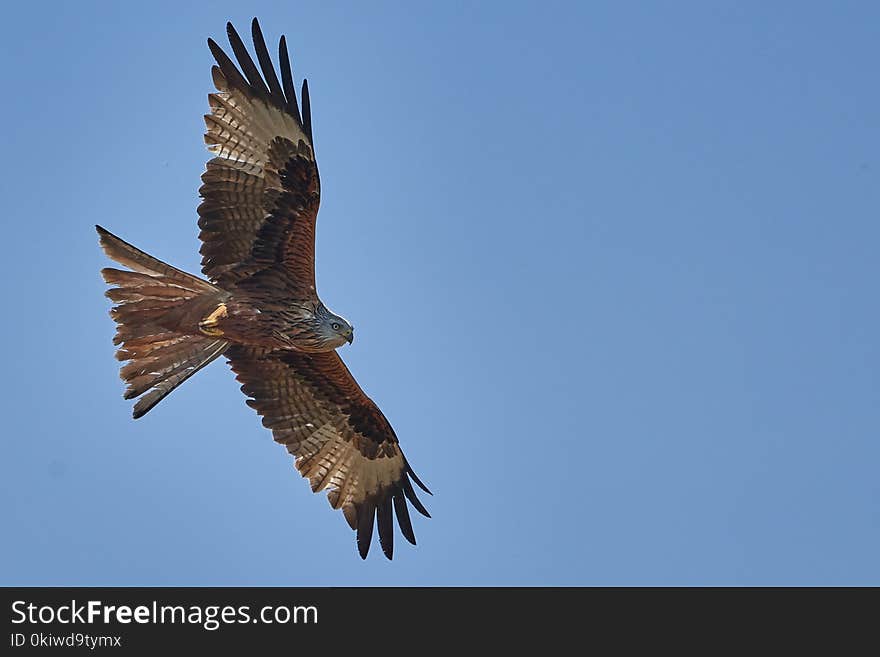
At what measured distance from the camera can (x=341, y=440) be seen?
15727mm

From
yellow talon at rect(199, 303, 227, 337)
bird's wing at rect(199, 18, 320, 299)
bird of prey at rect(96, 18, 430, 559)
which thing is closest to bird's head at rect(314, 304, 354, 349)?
bird of prey at rect(96, 18, 430, 559)

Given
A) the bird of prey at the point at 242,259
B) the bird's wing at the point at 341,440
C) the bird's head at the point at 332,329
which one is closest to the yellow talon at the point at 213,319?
the bird of prey at the point at 242,259

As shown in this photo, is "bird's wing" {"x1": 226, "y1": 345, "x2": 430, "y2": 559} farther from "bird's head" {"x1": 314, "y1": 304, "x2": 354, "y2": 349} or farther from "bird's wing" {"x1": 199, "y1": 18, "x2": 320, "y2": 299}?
"bird's wing" {"x1": 199, "y1": 18, "x2": 320, "y2": 299}

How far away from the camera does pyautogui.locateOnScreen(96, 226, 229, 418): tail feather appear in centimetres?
1392

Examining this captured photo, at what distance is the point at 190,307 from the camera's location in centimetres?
1415

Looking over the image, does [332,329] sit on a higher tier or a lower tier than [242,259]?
lower

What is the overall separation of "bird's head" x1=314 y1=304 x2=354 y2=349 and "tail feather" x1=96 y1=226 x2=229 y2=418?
95 centimetres

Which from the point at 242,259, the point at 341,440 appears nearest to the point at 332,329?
the point at 242,259

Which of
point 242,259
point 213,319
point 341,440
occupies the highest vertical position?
point 242,259

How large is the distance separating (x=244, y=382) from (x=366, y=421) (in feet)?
4.08

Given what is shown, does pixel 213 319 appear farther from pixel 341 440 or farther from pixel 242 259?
pixel 341 440

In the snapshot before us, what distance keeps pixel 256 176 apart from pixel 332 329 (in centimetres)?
149
